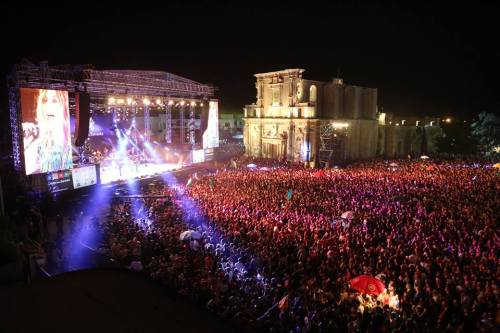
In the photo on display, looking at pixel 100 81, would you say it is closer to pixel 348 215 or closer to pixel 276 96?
pixel 348 215

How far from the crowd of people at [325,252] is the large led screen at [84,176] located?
5808 millimetres

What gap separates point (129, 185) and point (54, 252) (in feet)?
44.7

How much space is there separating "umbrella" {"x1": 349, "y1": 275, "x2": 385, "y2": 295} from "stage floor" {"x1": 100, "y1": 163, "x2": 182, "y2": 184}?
20957 mm

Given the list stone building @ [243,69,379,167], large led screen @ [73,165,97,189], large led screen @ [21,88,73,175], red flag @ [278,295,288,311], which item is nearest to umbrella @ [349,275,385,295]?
red flag @ [278,295,288,311]

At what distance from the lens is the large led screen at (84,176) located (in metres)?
21.6

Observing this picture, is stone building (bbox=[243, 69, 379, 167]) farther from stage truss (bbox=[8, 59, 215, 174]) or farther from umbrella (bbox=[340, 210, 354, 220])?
umbrella (bbox=[340, 210, 354, 220])

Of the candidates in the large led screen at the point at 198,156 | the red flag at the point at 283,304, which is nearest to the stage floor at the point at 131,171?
the large led screen at the point at 198,156

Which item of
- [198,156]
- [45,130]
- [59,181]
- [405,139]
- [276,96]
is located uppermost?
[276,96]

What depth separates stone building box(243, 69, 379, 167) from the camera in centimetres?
3331

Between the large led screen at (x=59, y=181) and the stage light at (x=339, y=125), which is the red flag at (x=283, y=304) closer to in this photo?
the large led screen at (x=59, y=181)

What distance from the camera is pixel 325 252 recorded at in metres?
9.99

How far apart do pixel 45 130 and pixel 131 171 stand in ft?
33.1

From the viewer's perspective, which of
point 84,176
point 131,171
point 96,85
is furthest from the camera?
point 131,171

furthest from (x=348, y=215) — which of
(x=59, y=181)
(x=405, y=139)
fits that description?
(x=405, y=139)
